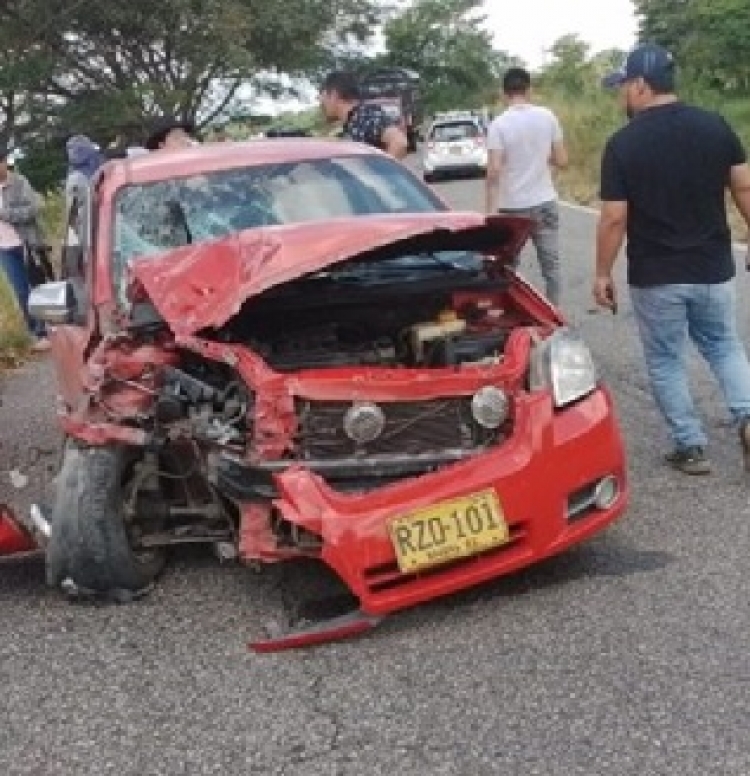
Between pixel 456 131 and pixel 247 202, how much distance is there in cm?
2927

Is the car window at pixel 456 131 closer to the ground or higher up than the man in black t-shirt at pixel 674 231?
closer to the ground

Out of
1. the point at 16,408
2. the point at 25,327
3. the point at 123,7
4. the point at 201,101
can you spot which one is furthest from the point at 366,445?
the point at 201,101

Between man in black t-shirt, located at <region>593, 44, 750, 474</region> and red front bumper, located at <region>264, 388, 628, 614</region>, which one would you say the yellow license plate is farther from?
man in black t-shirt, located at <region>593, 44, 750, 474</region>

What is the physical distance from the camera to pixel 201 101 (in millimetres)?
40000

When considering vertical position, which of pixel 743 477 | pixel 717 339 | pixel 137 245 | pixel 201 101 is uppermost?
pixel 137 245

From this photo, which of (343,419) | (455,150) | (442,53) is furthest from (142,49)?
(442,53)

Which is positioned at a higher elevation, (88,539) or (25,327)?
(88,539)

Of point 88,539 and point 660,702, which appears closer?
point 660,702

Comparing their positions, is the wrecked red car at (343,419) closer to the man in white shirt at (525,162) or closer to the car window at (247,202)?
the car window at (247,202)

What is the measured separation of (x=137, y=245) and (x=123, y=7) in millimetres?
29428

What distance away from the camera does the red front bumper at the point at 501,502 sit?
397 centimetres

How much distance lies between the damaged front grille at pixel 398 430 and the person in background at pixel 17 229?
6.90 meters

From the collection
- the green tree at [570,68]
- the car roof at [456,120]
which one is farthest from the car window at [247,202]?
the green tree at [570,68]

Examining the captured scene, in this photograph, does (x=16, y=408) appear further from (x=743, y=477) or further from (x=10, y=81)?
(x=10, y=81)
